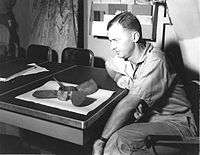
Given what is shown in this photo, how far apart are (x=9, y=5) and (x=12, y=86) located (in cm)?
231

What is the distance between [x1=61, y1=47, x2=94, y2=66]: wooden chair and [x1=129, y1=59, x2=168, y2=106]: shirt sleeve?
1.22 meters

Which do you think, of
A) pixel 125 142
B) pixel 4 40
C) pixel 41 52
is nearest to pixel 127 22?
pixel 125 142

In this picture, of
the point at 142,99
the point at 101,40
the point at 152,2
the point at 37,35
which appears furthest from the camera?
the point at 37,35

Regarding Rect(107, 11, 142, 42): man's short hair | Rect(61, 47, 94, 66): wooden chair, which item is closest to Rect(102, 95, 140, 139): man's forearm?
Rect(107, 11, 142, 42): man's short hair

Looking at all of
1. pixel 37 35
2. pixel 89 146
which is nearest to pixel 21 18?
pixel 37 35

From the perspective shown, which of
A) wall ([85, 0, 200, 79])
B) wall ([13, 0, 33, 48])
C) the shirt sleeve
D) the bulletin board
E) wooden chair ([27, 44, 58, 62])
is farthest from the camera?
wall ([13, 0, 33, 48])

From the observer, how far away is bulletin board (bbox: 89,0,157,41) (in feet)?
10.2

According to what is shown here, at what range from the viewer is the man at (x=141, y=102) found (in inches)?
58.2

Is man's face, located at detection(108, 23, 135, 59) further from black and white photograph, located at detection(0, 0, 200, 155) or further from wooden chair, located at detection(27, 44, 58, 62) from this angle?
wooden chair, located at detection(27, 44, 58, 62)

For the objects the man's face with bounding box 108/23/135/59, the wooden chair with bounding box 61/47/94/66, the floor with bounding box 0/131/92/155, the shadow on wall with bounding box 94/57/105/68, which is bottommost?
the floor with bounding box 0/131/92/155

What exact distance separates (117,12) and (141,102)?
1.96 m

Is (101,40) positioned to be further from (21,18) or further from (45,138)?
(45,138)

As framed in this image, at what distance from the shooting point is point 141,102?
1594 millimetres

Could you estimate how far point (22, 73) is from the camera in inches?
81.2
